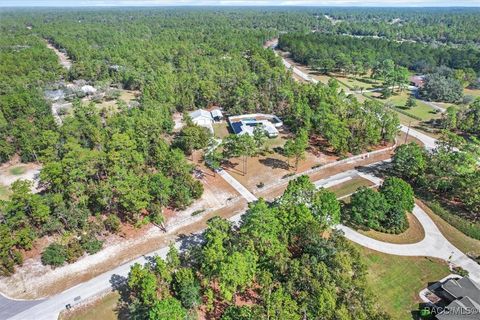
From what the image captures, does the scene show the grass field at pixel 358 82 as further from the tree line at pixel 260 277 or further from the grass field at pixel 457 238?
the tree line at pixel 260 277

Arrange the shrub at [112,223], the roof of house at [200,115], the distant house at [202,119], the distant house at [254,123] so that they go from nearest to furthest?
the shrub at [112,223]
the distant house at [254,123]
the distant house at [202,119]
the roof of house at [200,115]

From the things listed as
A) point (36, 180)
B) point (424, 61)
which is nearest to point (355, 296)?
point (36, 180)

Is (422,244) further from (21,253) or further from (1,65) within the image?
(1,65)

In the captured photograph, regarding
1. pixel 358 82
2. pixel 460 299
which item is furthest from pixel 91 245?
pixel 358 82

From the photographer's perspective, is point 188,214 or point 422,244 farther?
point 188,214

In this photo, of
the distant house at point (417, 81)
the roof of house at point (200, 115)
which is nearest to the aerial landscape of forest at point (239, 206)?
the roof of house at point (200, 115)

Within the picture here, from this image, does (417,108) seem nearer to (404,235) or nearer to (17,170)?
(404,235)

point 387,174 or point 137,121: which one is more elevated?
point 137,121
